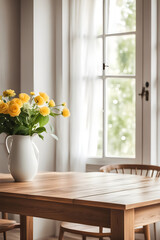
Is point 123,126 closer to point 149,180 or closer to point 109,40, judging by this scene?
point 109,40

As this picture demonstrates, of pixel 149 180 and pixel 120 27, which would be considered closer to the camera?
pixel 149 180

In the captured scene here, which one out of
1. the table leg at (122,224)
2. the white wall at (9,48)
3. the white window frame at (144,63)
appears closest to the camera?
the table leg at (122,224)

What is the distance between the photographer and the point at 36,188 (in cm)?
227

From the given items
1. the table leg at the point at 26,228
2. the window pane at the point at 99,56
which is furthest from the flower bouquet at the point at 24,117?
the window pane at the point at 99,56

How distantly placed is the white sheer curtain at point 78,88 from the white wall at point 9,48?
44 cm

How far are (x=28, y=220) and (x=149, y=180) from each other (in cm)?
79

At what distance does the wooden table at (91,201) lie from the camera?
1817mm

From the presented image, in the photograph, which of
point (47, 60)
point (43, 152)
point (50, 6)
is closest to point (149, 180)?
point (43, 152)

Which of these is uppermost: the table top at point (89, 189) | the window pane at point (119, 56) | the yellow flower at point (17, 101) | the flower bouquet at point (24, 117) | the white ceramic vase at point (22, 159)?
the window pane at point (119, 56)

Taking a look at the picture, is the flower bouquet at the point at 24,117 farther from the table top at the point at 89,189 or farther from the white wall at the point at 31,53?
the white wall at the point at 31,53

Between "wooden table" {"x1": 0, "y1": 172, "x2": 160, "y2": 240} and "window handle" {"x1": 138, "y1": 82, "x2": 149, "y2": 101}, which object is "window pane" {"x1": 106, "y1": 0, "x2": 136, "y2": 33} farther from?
"wooden table" {"x1": 0, "y1": 172, "x2": 160, "y2": 240}

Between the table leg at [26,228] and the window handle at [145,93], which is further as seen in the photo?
the window handle at [145,93]

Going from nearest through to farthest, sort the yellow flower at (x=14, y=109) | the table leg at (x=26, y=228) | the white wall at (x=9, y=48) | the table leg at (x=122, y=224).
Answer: the table leg at (x=122, y=224), the yellow flower at (x=14, y=109), the table leg at (x=26, y=228), the white wall at (x=9, y=48)

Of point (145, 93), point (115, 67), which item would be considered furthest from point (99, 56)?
point (145, 93)
